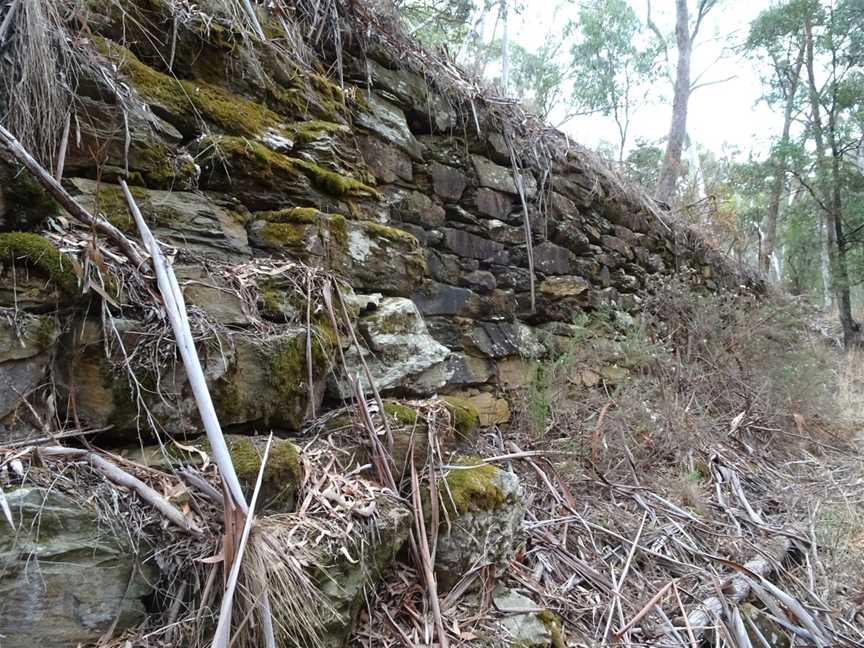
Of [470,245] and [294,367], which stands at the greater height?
[470,245]

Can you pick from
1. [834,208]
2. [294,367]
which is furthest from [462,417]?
[834,208]

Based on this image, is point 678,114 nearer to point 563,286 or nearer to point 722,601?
point 563,286

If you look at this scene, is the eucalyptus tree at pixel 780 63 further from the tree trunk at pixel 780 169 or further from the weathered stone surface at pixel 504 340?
the weathered stone surface at pixel 504 340

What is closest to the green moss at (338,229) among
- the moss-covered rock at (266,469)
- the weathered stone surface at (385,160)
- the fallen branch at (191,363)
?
the weathered stone surface at (385,160)

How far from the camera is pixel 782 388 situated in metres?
4.81

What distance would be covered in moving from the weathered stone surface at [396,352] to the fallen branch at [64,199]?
84 cm

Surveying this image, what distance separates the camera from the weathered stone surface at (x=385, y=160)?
3.00 metres

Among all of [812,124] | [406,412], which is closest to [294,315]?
[406,412]

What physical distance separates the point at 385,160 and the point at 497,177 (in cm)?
107

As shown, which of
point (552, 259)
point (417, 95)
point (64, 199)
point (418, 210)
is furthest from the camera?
point (552, 259)

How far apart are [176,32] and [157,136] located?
0.56 meters

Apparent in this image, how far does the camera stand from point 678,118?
10328 millimetres

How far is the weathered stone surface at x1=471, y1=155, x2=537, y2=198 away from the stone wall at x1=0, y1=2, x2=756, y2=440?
0.02 meters

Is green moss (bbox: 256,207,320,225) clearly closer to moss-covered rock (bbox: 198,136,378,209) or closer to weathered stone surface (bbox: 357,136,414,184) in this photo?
moss-covered rock (bbox: 198,136,378,209)
